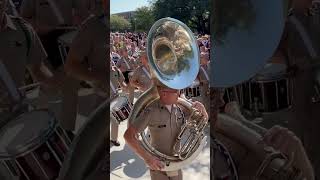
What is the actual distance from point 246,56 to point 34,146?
3.50 ft

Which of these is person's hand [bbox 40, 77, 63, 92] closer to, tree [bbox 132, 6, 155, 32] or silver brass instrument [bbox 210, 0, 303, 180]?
silver brass instrument [bbox 210, 0, 303, 180]

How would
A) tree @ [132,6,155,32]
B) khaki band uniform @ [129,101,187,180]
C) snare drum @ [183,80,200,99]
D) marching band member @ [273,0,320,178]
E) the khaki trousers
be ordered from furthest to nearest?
tree @ [132,6,155,32] → snare drum @ [183,80,200,99] → the khaki trousers → khaki band uniform @ [129,101,187,180] → marching band member @ [273,0,320,178]

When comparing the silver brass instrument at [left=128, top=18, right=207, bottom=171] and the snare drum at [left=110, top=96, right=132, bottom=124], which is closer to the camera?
the silver brass instrument at [left=128, top=18, right=207, bottom=171]

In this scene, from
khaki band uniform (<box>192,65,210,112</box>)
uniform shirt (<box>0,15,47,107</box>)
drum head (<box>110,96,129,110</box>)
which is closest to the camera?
uniform shirt (<box>0,15,47,107</box>)

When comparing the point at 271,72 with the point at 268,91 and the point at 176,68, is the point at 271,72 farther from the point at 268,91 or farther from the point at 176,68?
the point at 176,68

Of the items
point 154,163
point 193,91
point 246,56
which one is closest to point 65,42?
point 246,56

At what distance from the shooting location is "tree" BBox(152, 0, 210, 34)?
42.4 metres

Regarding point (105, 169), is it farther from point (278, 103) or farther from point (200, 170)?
point (200, 170)

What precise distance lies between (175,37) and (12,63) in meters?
2.32

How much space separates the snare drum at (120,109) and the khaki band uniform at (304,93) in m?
5.09

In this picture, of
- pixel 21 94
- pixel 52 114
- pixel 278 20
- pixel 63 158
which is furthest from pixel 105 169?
pixel 278 20

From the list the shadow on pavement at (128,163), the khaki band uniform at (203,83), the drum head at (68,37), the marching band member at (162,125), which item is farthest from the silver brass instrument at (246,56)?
the khaki band uniform at (203,83)

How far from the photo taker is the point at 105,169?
7.70 ft

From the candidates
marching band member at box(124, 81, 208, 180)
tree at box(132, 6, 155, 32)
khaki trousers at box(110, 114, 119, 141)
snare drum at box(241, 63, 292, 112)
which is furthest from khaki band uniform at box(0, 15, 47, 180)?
tree at box(132, 6, 155, 32)
